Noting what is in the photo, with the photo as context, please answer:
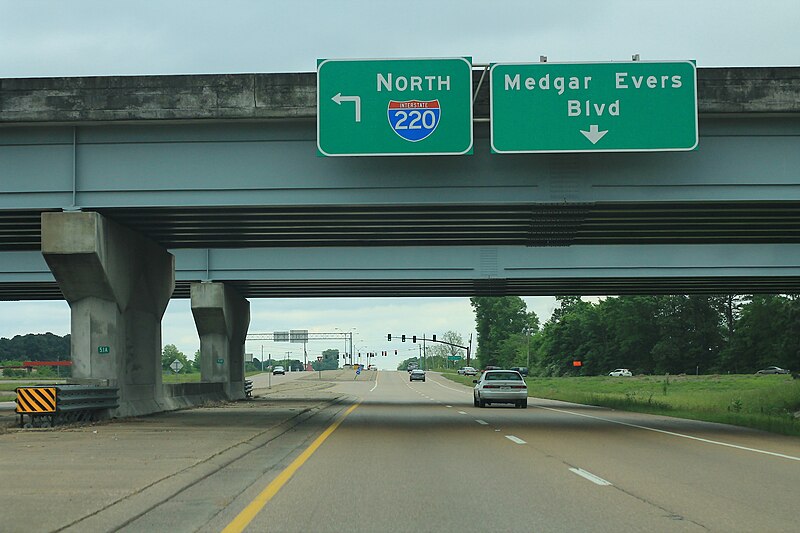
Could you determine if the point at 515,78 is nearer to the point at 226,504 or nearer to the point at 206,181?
the point at 206,181

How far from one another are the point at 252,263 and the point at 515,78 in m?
24.3

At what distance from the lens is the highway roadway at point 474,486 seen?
29.3 feet

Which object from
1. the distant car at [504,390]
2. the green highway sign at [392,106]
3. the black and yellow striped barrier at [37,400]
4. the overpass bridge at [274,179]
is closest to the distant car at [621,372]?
the distant car at [504,390]

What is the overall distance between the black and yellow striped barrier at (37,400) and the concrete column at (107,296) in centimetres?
246

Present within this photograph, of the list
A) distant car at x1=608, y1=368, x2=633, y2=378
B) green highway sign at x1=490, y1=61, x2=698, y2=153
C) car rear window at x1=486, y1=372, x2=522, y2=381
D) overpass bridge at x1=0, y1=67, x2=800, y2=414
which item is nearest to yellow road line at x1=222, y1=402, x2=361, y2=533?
overpass bridge at x1=0, y1=67, x2=800, y2=414

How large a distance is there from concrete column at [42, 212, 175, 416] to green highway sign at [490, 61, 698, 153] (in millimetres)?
10106

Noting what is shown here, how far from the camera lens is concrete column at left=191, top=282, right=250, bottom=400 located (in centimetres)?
4456

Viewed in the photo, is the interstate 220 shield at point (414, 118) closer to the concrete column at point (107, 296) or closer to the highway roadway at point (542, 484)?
the highway roadway at point (542, 484)

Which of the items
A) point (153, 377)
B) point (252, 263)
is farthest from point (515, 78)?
point (252, 263)

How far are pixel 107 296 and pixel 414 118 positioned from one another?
30.7ft

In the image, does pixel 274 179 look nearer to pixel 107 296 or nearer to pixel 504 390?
pixel 107 296

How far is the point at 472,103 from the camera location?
810 inches

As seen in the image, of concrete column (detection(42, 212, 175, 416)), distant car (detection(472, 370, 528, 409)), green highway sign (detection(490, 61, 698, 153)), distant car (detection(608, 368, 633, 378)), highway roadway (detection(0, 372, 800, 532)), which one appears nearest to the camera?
highway roadway (detection(0, 372, 800, 532))

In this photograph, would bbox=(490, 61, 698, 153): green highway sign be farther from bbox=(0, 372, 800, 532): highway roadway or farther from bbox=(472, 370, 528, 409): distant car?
bbox=(472, 370, 528, 409): distant car
